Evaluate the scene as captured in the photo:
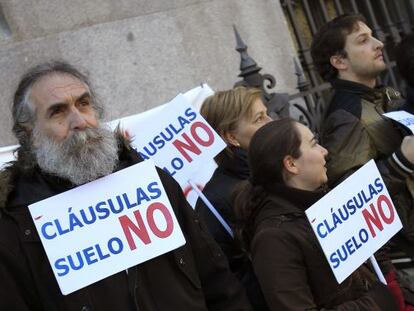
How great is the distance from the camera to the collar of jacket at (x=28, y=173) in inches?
80.0

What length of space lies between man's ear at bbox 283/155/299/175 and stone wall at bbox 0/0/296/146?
269 centimetres

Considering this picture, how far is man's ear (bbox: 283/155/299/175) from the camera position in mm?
2361

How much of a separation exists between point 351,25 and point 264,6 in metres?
2.78

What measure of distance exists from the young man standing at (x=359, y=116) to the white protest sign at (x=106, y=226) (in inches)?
44.4

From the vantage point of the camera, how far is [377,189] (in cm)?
245

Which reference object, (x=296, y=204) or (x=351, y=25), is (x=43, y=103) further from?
(x=351, y=25)

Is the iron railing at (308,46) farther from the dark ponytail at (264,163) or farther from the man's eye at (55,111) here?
the man's eye at (55,111)

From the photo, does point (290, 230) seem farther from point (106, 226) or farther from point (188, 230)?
point (106, 226)

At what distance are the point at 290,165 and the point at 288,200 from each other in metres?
0.14

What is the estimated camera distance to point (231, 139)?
10.1 feet

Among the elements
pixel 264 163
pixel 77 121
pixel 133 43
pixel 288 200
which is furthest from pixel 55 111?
pixel 133 43

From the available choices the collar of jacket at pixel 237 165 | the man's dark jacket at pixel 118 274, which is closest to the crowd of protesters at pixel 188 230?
the man's dark jacket at pixel 118 274

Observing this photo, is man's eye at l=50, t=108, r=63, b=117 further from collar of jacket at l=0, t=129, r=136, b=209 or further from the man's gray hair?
collar of jacket at l=0, t=129, r=136, b=209

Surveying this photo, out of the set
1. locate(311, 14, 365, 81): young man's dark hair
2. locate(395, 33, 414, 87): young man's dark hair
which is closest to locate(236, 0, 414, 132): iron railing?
locate(311, 14, 365, 81): young man's dark hair
